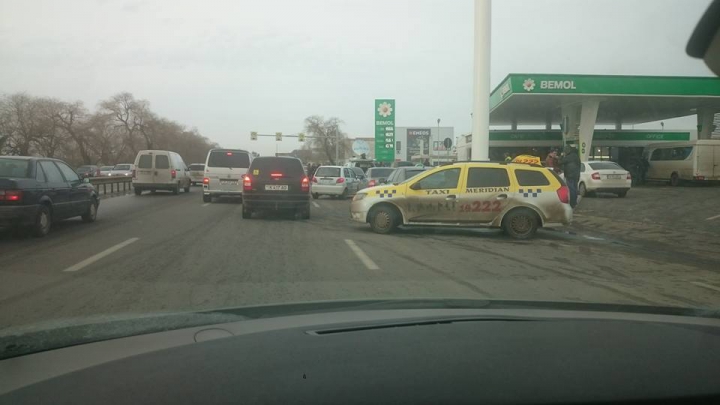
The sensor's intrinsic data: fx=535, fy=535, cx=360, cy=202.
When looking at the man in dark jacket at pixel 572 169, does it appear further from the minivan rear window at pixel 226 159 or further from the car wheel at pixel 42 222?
the car wheel at pixel 42 222

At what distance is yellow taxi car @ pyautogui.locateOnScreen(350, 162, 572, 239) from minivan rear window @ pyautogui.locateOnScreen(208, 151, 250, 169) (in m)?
10.6

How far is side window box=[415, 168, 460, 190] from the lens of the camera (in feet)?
39.1

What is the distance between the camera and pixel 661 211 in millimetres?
16734

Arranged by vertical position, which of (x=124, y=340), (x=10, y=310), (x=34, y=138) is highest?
(x=34, y=138)

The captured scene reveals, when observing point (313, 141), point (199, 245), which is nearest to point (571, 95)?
point (199, 245)

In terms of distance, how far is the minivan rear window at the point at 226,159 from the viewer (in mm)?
21156

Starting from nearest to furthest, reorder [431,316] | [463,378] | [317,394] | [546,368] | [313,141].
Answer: [317,394], [463,378], [546,368], [431,316], [313,141]

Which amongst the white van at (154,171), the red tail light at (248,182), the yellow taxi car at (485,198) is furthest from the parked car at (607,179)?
the white van at (154,171)

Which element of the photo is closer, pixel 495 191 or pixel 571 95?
pixel 495 191

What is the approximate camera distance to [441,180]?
1198cm

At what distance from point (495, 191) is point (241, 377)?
33.5ft

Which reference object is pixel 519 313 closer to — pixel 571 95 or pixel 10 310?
pixel 10 310

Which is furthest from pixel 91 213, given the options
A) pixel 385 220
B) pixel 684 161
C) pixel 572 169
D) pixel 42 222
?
pixel 684 161

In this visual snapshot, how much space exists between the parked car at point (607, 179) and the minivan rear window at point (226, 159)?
1415cm
